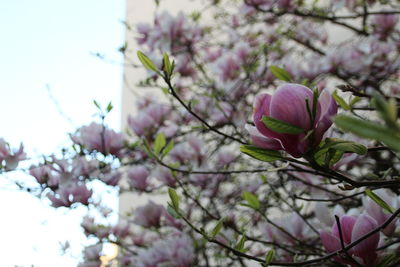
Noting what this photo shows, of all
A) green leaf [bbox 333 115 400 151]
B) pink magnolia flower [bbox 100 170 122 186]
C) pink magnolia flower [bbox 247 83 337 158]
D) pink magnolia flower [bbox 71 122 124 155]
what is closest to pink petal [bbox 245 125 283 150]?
pink magnolia flower [bbox 247 83 337 158]

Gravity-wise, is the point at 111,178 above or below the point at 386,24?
below

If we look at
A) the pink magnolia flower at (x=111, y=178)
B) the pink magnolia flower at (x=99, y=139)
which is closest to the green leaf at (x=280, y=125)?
the pink magnolia flower at (x=99, y=139)

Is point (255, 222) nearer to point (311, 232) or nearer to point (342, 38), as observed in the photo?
point (311, 232)

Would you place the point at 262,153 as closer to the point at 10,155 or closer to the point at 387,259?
the point at 387,259

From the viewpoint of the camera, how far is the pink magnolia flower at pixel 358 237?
0.34 metres

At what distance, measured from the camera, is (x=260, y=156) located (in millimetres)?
297

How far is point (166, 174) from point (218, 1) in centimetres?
61

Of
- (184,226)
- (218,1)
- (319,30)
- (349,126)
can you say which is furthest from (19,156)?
(319,30)

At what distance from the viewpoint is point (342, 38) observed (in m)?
1.73

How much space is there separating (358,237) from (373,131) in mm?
205

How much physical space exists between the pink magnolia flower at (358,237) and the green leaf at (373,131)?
193mm

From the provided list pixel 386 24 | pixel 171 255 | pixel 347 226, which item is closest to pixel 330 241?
pixel 347 226

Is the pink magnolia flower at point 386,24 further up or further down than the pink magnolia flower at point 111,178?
further up

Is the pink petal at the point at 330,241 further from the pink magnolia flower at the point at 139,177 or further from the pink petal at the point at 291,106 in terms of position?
the pink magnolia flower at the point at 139,177
